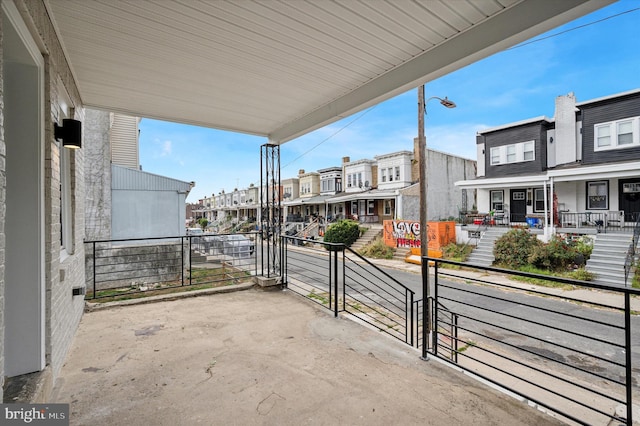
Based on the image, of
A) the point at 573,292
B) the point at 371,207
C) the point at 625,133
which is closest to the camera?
the point at 573,292

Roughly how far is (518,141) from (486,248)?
767 centimetres

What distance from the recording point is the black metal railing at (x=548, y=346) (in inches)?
77.8

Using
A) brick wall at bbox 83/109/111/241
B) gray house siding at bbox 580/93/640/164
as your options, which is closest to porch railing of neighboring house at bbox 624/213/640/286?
gray house siding at bbox 580/93/640/164

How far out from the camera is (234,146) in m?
35.4

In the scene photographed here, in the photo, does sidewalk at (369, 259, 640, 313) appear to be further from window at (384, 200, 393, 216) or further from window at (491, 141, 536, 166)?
window at (384, 200, 393, 216)

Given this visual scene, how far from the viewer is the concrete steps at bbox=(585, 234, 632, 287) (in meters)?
9.39

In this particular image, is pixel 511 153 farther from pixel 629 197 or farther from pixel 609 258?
pixel 609 258

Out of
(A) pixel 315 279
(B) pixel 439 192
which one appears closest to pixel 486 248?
(A) pixel 315 279

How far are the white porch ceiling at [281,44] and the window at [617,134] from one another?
1565 cm

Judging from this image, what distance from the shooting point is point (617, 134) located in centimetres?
1346

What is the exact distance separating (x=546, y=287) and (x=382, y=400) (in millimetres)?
9766

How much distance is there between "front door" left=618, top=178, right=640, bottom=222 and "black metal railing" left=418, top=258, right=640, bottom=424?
649cm

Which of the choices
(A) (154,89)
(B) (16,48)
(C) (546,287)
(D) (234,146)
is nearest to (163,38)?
(B) (16,48)

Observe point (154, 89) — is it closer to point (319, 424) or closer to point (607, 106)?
point (319, 424)
